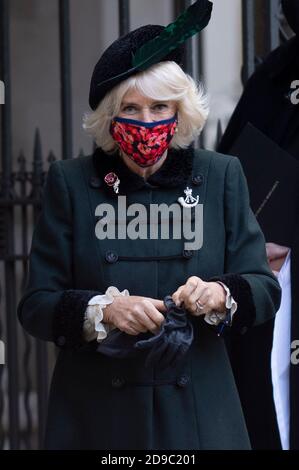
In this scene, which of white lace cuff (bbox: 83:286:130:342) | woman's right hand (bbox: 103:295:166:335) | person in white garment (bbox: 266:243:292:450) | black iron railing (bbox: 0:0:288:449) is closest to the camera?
woman's right hand (bbox: 103:295:166:335)

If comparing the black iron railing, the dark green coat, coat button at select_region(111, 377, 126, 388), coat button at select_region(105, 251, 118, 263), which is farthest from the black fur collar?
the black iron railing

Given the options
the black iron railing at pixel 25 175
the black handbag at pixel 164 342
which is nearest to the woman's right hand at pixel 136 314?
the black handbag at pixel 164 342

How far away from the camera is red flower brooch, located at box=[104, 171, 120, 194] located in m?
3.12

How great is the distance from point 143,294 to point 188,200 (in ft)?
0.93

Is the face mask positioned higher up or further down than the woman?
higher up

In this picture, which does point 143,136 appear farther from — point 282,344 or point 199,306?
point 282,344

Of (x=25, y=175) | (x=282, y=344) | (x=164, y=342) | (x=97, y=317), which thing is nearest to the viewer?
(x=164, y=342)

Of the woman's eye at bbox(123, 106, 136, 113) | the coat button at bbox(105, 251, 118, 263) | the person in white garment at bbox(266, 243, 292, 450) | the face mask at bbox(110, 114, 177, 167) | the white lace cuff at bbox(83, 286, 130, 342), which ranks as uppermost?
the woman's eye at bbox(123, 106, 136, 113)

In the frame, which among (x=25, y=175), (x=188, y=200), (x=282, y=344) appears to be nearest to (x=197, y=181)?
(x=188, y=200)

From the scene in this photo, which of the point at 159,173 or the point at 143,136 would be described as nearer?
the point at 143,136

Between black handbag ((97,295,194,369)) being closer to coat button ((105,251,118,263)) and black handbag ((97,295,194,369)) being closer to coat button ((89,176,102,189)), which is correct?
coat button ((105,251,118,263))

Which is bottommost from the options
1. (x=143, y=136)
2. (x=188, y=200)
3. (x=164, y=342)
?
(x=164, y=342)

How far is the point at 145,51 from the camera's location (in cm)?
304

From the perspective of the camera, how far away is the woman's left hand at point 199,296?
2.85m
